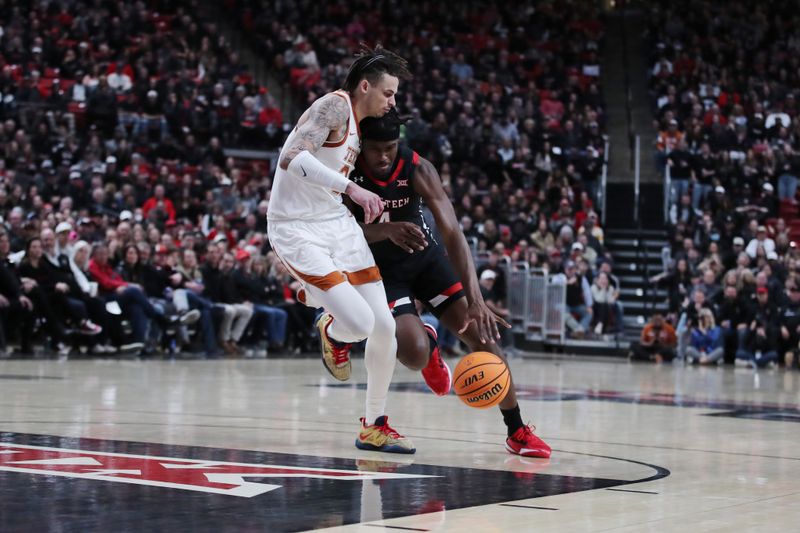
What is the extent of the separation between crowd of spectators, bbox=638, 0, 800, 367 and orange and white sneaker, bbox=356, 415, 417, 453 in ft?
A: 41.3

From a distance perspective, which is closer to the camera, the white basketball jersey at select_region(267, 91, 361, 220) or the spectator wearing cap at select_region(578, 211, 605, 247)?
the white basketball jersey at select_region(267, 91, 361, 220)

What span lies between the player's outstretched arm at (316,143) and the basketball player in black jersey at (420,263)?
0.29 metres

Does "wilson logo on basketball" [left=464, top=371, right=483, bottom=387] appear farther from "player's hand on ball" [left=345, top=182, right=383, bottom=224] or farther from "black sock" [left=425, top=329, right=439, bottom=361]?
"player's hand on ball" [left=345, top=182, right=383, bottom=224]

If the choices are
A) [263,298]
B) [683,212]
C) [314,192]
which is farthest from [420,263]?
[683,212]

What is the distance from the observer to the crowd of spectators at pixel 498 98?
72.9 feet

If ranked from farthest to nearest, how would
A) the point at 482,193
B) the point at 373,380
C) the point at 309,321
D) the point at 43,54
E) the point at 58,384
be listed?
the point at 482,193 → the point at 43,54 → the point at 309,321 → the point at 58,384 → the point at 373,380

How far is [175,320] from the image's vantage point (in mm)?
16344

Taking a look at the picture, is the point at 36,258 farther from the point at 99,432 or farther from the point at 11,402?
the point at 99,432

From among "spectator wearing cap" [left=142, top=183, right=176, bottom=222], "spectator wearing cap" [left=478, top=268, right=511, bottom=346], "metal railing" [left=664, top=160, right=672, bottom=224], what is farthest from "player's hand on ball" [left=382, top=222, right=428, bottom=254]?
"metal railing" [left=664, top=160, right=672, bottom=224]

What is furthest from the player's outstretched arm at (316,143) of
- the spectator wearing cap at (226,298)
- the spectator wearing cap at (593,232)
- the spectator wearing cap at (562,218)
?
the spectator wearing cap at (562,218)

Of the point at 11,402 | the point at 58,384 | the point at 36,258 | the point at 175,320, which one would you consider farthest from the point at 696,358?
the point at 11,402

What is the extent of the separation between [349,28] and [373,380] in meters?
22.8

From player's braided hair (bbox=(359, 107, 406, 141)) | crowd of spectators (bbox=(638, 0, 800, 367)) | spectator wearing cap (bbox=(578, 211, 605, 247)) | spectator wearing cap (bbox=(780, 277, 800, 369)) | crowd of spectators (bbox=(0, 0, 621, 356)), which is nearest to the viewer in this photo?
player's braided hair (bbox=(359, 107, 406, 141))

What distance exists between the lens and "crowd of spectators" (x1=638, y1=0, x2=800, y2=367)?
1850 centimetres
